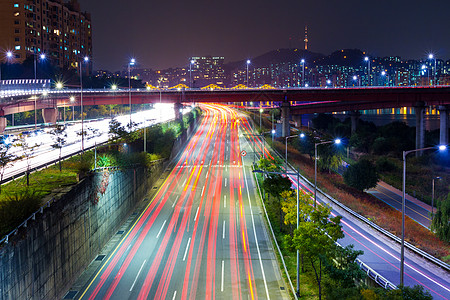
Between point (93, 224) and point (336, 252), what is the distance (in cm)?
1845

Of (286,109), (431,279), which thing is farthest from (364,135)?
(431,279)

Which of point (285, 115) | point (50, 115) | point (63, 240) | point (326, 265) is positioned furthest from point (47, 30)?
point (326, 265)

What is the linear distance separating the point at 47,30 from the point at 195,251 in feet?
454

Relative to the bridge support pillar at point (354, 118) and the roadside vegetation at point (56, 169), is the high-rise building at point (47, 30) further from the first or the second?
the bridge support pillar at point (354, 118)

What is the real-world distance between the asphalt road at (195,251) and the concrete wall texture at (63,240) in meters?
1.66

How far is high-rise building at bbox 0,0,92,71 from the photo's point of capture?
129125mm

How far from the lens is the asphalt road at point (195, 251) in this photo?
87.9 feet

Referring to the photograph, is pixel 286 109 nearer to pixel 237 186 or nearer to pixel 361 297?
pixel 237 186

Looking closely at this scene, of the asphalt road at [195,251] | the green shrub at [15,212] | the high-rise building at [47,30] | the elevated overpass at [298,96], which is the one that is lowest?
the asphalt road at [195,251]

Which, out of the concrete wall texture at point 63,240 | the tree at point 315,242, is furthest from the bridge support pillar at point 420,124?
the tree at point 315,242

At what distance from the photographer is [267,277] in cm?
2877

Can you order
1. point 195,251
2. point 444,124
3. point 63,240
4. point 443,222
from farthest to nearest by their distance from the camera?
point 444,124 → point 443,222 → point 195,251 → point 63,240

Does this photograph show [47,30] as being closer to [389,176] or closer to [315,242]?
[389,176]

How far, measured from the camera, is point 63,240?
86.0 feet
